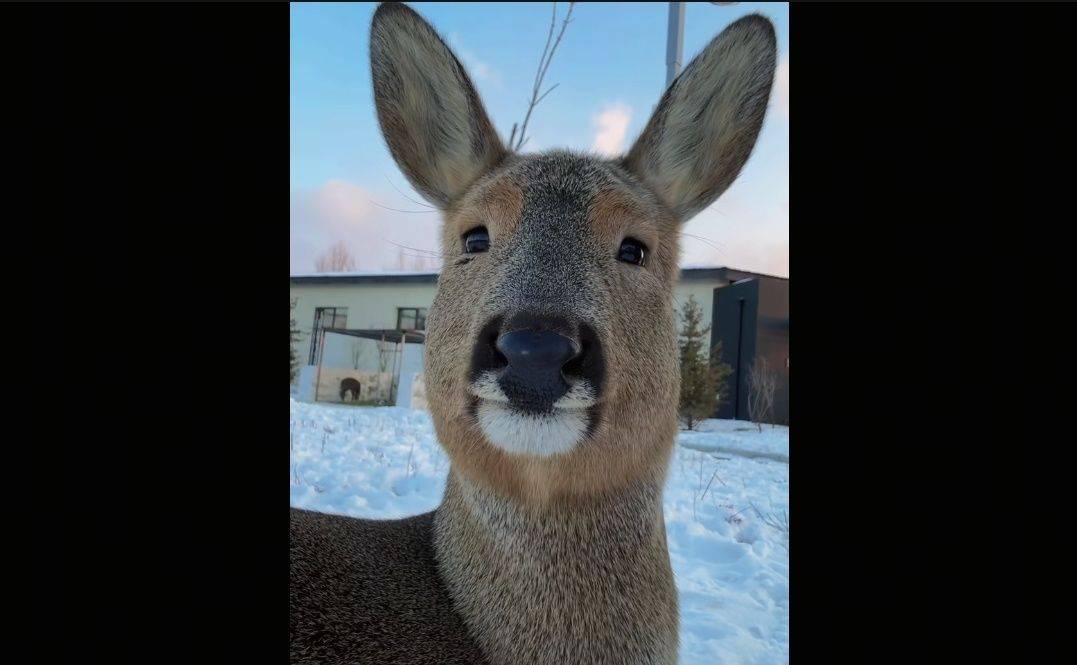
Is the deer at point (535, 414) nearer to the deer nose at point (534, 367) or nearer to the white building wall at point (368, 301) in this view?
the deer nose at point (534, 367)

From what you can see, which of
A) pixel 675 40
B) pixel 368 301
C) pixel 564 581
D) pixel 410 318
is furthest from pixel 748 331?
pixel 368 301

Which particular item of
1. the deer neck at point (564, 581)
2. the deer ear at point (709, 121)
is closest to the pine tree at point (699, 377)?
the deer ear at point (709, 121)

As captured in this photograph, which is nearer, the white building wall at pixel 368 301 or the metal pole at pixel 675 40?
the metal pole at pixel 675 40

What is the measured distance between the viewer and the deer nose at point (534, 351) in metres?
1.22

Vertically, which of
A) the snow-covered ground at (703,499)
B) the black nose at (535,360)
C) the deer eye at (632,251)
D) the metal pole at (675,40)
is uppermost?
the metal pole at (675,40)

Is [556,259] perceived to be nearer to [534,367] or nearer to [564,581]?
[534,367]

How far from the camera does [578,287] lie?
156 cm

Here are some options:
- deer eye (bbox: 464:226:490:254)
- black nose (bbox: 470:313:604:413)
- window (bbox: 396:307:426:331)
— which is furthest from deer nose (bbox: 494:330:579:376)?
window (bbox: 396:307:426:331)

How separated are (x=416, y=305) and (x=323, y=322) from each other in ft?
1.81

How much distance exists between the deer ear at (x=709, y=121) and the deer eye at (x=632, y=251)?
0.44 meters
